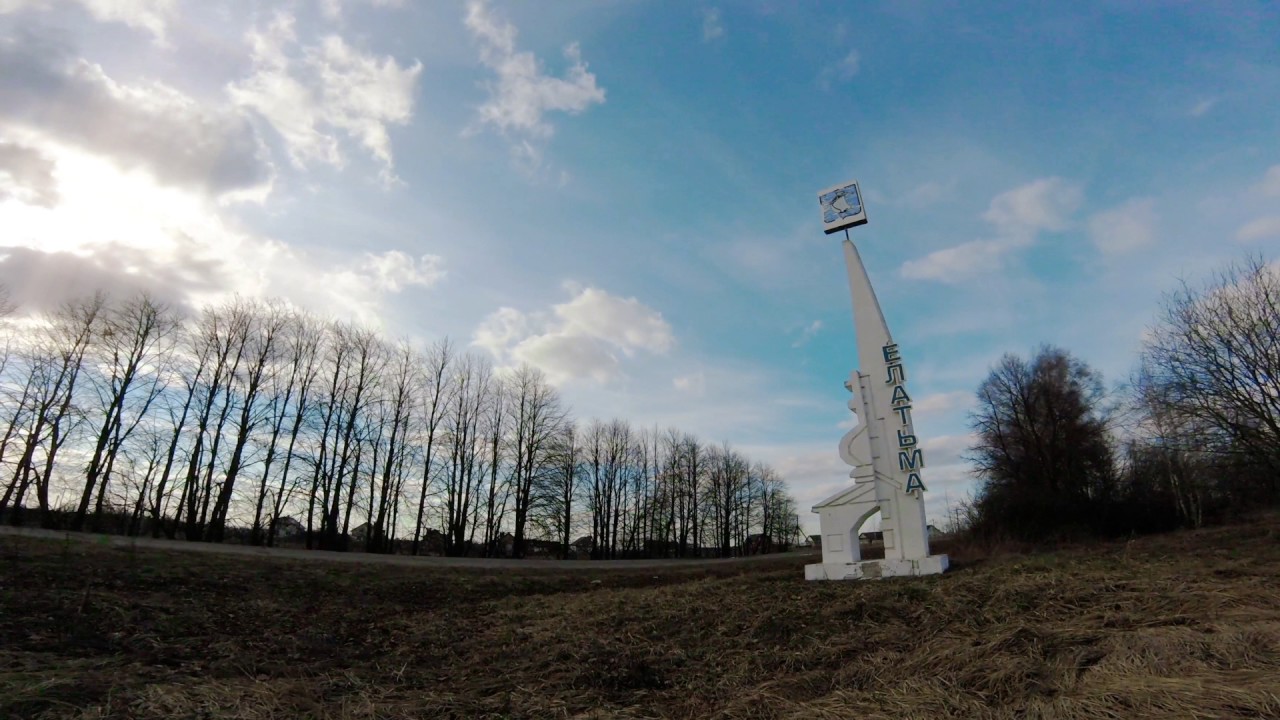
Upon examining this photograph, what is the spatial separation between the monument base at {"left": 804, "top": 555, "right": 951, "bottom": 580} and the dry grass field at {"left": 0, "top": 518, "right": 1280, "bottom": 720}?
1.83 m

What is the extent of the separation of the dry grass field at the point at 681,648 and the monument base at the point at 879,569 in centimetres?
183

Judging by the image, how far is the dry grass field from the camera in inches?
168

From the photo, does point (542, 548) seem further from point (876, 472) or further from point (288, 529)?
point (876, 472)

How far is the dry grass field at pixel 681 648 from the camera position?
4.26m

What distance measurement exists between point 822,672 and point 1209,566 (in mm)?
7958

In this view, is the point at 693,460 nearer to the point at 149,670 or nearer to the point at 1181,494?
the point at 1181,494

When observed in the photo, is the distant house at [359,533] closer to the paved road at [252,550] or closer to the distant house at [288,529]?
the distant house at [288,529]

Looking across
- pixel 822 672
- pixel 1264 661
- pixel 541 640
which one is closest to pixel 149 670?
pixel 541 640

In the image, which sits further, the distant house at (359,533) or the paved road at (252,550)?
the distant house at (359,533)

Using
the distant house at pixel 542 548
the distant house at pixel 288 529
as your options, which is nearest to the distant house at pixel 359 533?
the distant house at pixel 288 529

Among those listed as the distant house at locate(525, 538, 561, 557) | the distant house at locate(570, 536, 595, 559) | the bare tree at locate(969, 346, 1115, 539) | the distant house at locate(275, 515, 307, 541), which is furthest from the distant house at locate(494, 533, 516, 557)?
the bare tree at locate(969, 346, 1115, 539)

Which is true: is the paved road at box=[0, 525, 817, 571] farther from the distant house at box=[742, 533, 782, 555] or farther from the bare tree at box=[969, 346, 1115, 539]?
the distant house at box=[742, 533, 782, 555]

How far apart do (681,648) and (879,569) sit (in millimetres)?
6971

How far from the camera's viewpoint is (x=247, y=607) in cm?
959
